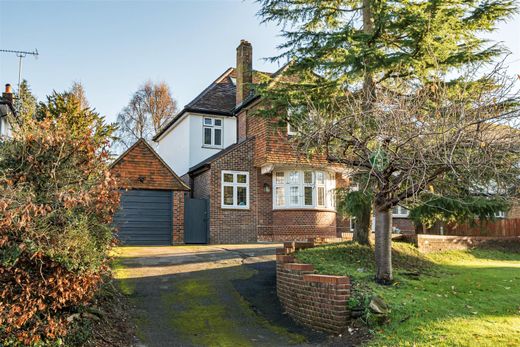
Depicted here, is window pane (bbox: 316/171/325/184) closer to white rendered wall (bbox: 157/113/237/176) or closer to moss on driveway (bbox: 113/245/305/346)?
white rendered wall (bbox: 157/113/237/176)

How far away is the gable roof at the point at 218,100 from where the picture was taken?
2319cm

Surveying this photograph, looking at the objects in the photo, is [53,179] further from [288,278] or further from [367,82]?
[367,82]

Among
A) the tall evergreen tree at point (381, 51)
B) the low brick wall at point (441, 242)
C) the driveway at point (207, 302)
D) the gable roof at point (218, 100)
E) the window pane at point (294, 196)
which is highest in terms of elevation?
the gable roof at point (218, 100)

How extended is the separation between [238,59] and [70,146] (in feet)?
58.3

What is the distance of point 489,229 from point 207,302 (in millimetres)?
16437

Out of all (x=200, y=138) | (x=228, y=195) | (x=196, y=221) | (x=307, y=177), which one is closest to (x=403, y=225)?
(x=307, y=177)

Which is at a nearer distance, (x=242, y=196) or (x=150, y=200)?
(x=150, y=200)

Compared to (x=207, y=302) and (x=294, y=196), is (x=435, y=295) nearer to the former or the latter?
(x=207, y=302)

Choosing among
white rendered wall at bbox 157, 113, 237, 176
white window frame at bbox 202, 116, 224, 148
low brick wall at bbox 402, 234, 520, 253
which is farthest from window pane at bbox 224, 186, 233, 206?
low brick wall at bbox 402, 234, 520, 253

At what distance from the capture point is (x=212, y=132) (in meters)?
23.6

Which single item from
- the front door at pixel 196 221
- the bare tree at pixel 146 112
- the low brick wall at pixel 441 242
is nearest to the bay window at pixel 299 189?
the front door at pixel 196 221

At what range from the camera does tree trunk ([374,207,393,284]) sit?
837 cm

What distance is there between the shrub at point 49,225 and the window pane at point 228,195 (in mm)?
12891

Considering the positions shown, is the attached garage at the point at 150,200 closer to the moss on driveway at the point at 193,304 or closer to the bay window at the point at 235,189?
the bay window at the point at 235,189
